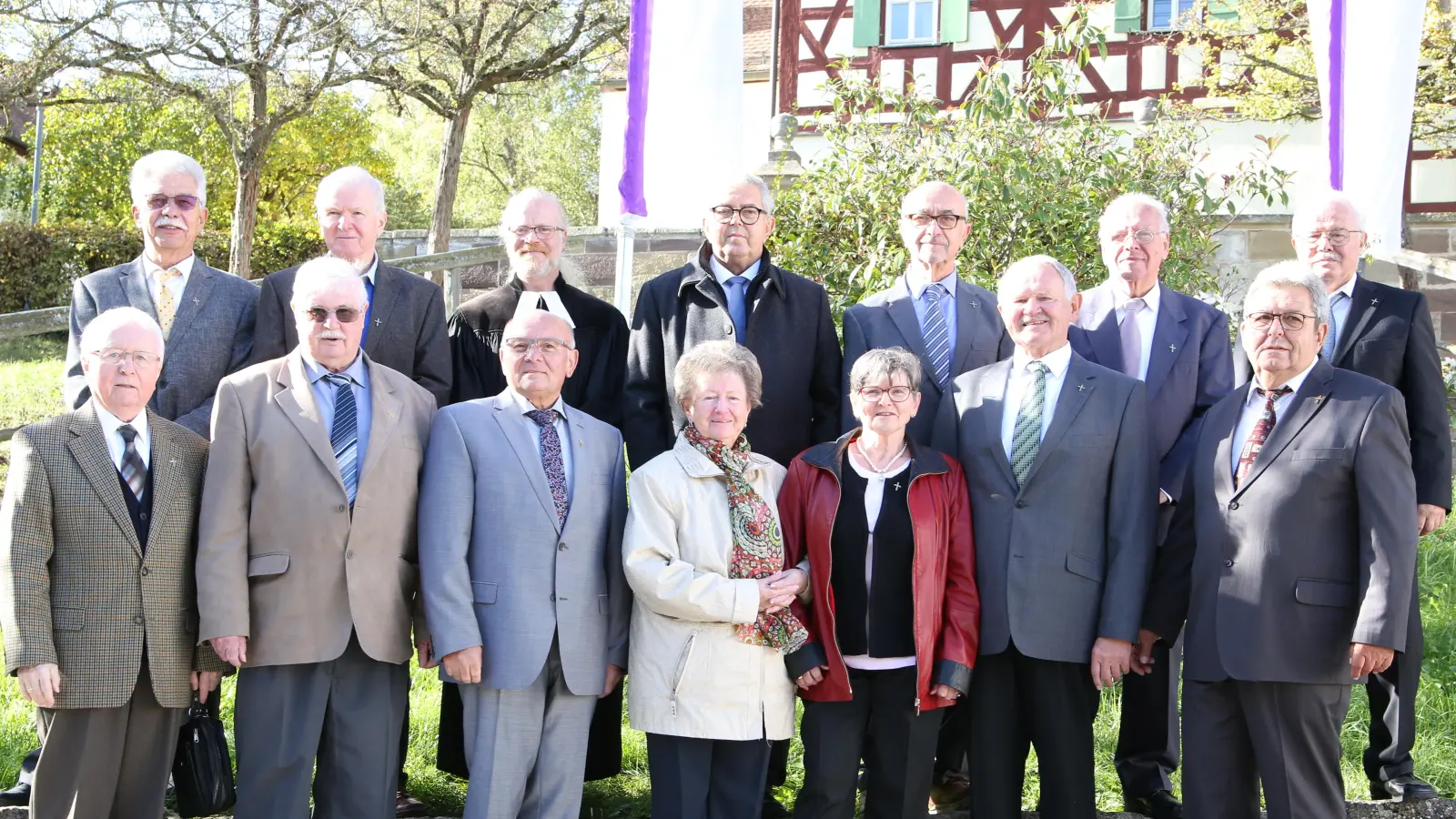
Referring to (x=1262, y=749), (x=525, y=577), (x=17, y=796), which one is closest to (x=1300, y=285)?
(x=1262, y=749)

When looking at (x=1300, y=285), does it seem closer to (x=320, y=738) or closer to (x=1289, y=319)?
(x=1289, y=319)

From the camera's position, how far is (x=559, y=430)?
169 inches

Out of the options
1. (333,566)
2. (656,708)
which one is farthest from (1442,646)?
(333,566)

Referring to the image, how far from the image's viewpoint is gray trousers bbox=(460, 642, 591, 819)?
4.01 metres

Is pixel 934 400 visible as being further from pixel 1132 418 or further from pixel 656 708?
pixel 656 708

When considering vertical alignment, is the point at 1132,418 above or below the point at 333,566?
above

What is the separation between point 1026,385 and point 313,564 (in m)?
2.27

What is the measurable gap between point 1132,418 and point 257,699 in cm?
279

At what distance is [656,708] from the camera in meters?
4.05

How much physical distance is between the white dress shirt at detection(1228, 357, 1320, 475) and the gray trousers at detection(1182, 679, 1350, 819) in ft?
2.21

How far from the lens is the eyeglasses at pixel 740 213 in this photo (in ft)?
16.1

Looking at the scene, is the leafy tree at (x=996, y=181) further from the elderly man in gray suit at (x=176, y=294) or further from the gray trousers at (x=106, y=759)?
the gray trousers at (x=106, y=759)

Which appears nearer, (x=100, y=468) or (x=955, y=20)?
(x=100, y=468)

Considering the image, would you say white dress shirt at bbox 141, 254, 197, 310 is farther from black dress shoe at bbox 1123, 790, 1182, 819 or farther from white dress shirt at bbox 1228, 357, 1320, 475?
black dress shoe at bbox 1123, 790, 1182, 819
